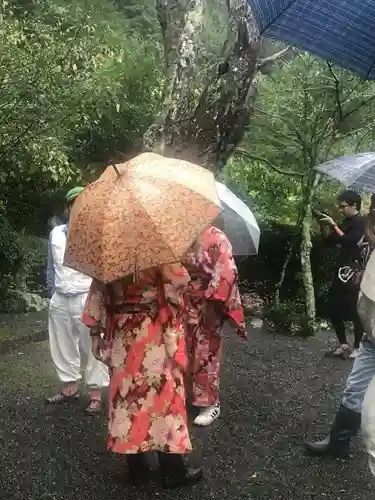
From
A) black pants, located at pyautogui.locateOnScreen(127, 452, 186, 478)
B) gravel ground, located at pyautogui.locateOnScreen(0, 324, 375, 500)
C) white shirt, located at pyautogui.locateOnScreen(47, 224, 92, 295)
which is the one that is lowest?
gravel ground, located at pyautogui.locateOnScreen(0, 324, 375, 500)

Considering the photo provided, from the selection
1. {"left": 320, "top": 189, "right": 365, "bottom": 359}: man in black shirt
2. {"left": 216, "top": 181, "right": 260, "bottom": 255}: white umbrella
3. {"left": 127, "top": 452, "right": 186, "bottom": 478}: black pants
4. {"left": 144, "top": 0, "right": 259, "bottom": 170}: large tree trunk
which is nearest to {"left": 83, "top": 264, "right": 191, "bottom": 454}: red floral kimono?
{"left": 127, "top": 452, "right": 186, "bottom": 478}: black pants

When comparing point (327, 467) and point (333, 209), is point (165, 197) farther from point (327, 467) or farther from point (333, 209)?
point (333, 209)

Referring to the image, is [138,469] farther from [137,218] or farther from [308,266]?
[308,266]

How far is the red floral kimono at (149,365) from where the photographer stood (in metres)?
3.78

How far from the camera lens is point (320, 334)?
9727 millimetres

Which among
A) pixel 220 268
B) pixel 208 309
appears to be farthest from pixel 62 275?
pixel 220 268

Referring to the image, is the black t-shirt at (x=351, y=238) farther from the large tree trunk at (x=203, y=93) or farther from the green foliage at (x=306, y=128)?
the large tree trunk at (x=203, y=93)

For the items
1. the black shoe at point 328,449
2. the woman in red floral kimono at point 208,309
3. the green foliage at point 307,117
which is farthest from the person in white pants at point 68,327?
the green foliage at point 307,117

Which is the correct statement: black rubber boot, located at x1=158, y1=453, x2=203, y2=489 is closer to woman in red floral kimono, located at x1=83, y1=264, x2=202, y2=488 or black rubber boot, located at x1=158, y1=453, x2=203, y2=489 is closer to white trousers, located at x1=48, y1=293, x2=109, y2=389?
woman in red floral kimono, located at x1=83, y1=264, x2=202, y2=488

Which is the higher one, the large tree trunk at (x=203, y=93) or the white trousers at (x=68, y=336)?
the large tree trunk at (x=203, y=93)

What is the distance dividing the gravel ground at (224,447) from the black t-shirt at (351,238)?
4.22 ft

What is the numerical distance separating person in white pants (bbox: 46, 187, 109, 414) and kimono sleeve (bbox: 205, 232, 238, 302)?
116 cm

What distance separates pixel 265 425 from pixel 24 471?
197 centimetres

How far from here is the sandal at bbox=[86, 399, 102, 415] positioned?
5438mm
